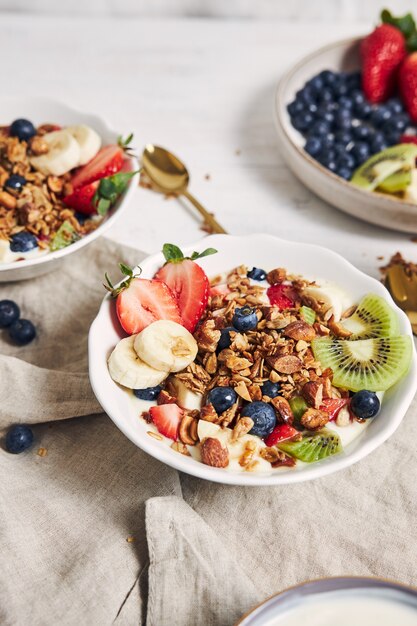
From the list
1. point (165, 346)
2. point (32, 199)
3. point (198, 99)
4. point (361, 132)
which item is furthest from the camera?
point (198, 99)

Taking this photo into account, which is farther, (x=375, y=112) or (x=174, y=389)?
(x=375, y=112)

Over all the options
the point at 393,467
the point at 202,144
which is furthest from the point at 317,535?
the point at 202,144

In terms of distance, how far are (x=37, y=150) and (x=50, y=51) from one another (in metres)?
0.94

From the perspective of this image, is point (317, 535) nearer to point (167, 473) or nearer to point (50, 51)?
point (167, 473)

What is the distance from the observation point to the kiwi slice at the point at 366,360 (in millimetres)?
1323

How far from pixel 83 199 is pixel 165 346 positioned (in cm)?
63

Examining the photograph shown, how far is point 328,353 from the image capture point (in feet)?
4.49

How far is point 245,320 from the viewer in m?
1.37

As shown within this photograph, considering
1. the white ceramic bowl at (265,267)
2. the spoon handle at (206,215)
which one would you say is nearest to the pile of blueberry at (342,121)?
the spoon handle at (206,215)

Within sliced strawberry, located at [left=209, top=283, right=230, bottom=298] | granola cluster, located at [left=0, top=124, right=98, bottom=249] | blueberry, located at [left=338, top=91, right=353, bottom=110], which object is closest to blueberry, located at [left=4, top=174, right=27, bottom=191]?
granola cluster, located at [left=0, top=124, right=98, bottom=249]

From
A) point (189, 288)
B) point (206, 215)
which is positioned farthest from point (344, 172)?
point (189, 288)

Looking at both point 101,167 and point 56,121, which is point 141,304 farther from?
point 56,121

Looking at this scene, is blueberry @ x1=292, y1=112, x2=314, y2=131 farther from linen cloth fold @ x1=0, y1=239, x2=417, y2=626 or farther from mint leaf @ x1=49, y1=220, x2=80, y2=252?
linen cloth fold @ x1=0, y1=239, x2=417, y2=626

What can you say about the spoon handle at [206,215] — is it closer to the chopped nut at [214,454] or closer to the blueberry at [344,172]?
the blueberry at [344,172]
